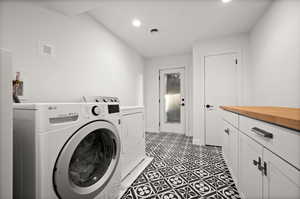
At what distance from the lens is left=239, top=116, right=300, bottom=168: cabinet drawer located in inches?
16.4

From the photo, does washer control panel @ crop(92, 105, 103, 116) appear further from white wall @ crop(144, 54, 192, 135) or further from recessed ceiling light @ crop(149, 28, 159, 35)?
white wall @ crop(144, 54, 192, 135)

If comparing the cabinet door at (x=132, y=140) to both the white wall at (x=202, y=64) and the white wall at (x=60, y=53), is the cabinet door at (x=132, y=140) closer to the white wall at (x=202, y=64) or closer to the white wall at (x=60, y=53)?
the white wall at (x=60, y=53)

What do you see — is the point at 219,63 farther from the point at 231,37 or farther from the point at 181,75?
the point at 181,75

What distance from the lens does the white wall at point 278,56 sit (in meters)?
1.27

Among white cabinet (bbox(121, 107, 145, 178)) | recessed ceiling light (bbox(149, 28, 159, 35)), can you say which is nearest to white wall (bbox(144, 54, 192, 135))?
recessed ceiling light (bbox(149, 28, 159, 35))

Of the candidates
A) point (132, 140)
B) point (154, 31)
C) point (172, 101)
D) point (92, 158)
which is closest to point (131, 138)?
point (132, 140)

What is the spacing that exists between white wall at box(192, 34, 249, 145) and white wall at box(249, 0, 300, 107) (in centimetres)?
26

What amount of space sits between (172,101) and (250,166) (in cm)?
286

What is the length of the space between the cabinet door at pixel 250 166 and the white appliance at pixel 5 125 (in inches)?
49.2

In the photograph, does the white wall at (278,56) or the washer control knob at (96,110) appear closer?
the washer control knob at (96,110)

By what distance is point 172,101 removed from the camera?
3639 millimetres

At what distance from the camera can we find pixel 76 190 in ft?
2.46

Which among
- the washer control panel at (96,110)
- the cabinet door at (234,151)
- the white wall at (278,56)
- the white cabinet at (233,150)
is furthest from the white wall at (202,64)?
the washer control panel at (96,110)

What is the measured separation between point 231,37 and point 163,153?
2737 millimetres
